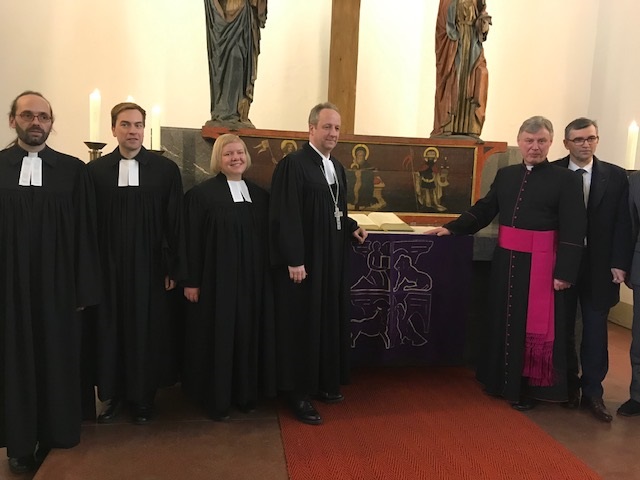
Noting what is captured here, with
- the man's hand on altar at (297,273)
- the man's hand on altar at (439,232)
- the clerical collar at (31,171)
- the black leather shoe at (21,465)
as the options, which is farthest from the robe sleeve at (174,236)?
the man's hand on altar at (439,232)

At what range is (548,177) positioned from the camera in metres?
3.56

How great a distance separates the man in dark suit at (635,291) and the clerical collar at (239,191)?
2378mm

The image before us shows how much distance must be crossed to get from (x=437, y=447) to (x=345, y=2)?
4959 millimetres

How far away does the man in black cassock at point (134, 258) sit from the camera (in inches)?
126

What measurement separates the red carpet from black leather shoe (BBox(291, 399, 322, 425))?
1.6 inches

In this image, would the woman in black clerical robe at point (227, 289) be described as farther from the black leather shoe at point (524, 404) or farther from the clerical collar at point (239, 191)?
the black leather shoe at point (524, 404)

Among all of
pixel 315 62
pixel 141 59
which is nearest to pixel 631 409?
pixel 315 62

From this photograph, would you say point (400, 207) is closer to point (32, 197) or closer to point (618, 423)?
point (618, 423)

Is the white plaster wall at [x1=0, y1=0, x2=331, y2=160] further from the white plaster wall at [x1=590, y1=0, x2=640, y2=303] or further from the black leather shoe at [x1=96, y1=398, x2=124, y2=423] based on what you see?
the black leather shoe at [x1=96, y1=398, x2=124, y2=423]

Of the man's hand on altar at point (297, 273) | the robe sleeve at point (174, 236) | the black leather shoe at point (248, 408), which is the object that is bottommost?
the black leather shoe at point (248, 408)

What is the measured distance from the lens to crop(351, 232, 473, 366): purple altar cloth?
155 inches

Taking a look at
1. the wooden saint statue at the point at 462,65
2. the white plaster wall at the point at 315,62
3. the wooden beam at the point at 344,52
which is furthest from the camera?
the wooden beam at the point at 344,52

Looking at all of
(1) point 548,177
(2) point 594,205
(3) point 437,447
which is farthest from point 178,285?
(2) point 594,205

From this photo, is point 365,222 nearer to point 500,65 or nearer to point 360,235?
point 360,235
